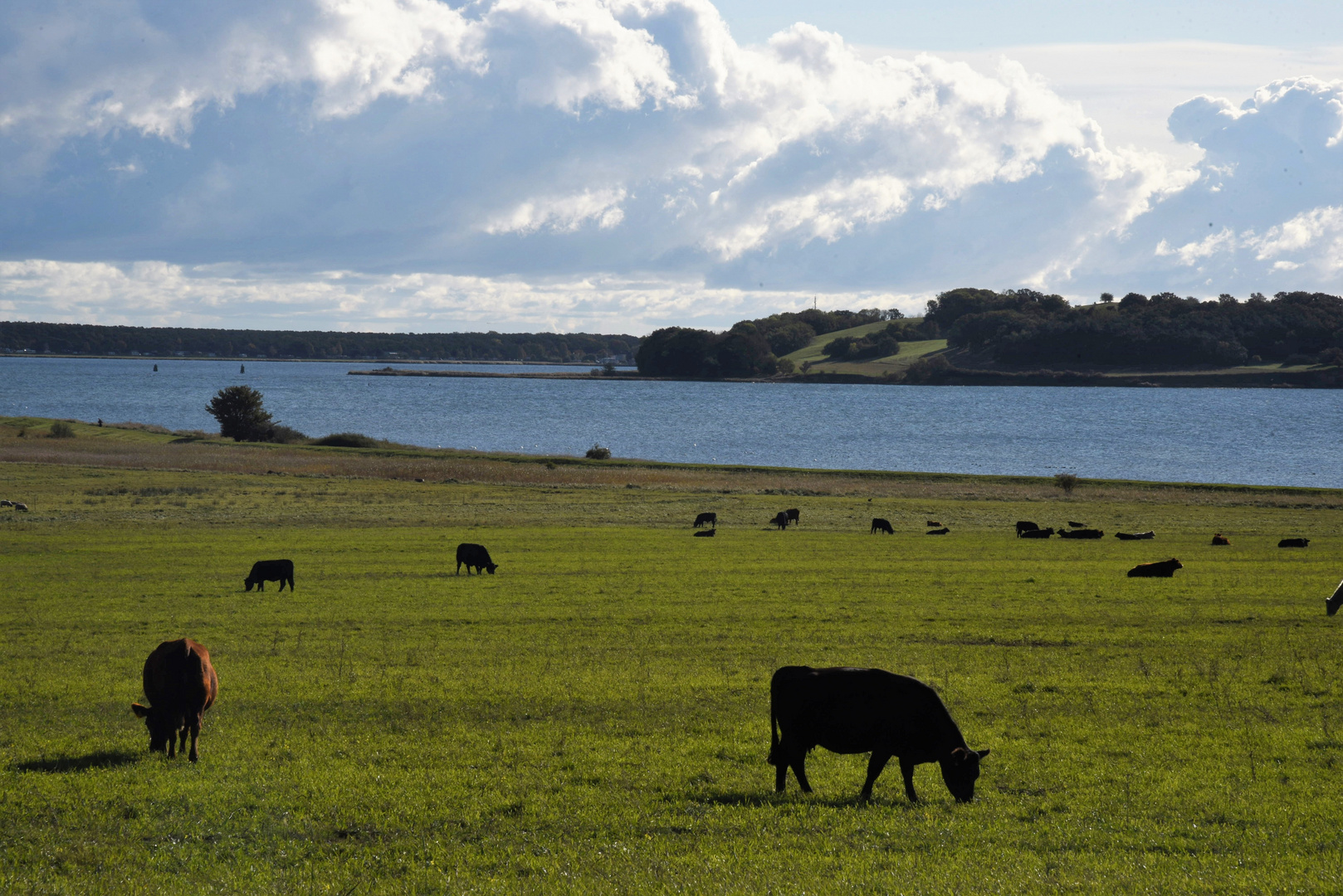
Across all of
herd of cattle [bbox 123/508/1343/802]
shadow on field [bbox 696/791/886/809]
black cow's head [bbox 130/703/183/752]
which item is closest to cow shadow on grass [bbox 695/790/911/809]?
shadow on field [bbox 696/791/886/809]

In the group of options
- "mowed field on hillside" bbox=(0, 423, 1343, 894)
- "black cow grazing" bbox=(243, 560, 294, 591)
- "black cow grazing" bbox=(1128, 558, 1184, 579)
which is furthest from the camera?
"black cow grazing" bbox=(1128, 558, 1184, 579)

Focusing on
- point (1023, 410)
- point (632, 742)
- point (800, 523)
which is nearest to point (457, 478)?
point (800, 523)

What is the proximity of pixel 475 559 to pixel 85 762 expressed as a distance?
2102 cm

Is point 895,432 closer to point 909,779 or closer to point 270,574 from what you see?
point 270,574

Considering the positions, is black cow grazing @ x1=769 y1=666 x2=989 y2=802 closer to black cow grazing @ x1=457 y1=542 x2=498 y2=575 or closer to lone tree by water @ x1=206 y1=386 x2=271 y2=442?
black cow grazing @ x1=457 y1=542 x2=498 y2=575

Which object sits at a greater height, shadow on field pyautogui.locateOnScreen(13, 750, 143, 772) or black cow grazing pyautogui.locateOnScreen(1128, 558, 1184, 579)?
shadow on field pyautogui.locateOnScreen(13, 750, 143, 772)

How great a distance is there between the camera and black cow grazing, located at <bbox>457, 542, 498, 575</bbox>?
33.0 metres

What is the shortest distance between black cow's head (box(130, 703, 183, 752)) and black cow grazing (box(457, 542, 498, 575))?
66.5 feet

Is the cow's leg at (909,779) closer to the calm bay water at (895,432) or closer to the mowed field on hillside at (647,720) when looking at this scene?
the mowed field on hillside at (647,720)

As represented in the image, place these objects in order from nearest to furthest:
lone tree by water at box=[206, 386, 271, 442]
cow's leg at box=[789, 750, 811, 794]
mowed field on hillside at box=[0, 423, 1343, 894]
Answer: mowed field on hillside at box=[0, 423, 1343, 894]
cow's leg at box=[789, 750, 811, 794]
lone tree by water at box=[206, 386, 271, 442]

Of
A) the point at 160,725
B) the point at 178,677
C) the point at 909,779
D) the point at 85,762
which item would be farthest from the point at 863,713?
the point at 85,762

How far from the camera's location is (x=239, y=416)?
349 feet

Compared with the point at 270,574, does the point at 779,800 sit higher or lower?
higher

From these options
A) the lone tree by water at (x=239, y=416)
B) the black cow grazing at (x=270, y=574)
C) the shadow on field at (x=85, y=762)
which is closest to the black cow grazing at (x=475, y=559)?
the black cow grazing at (x=270, y=574)
